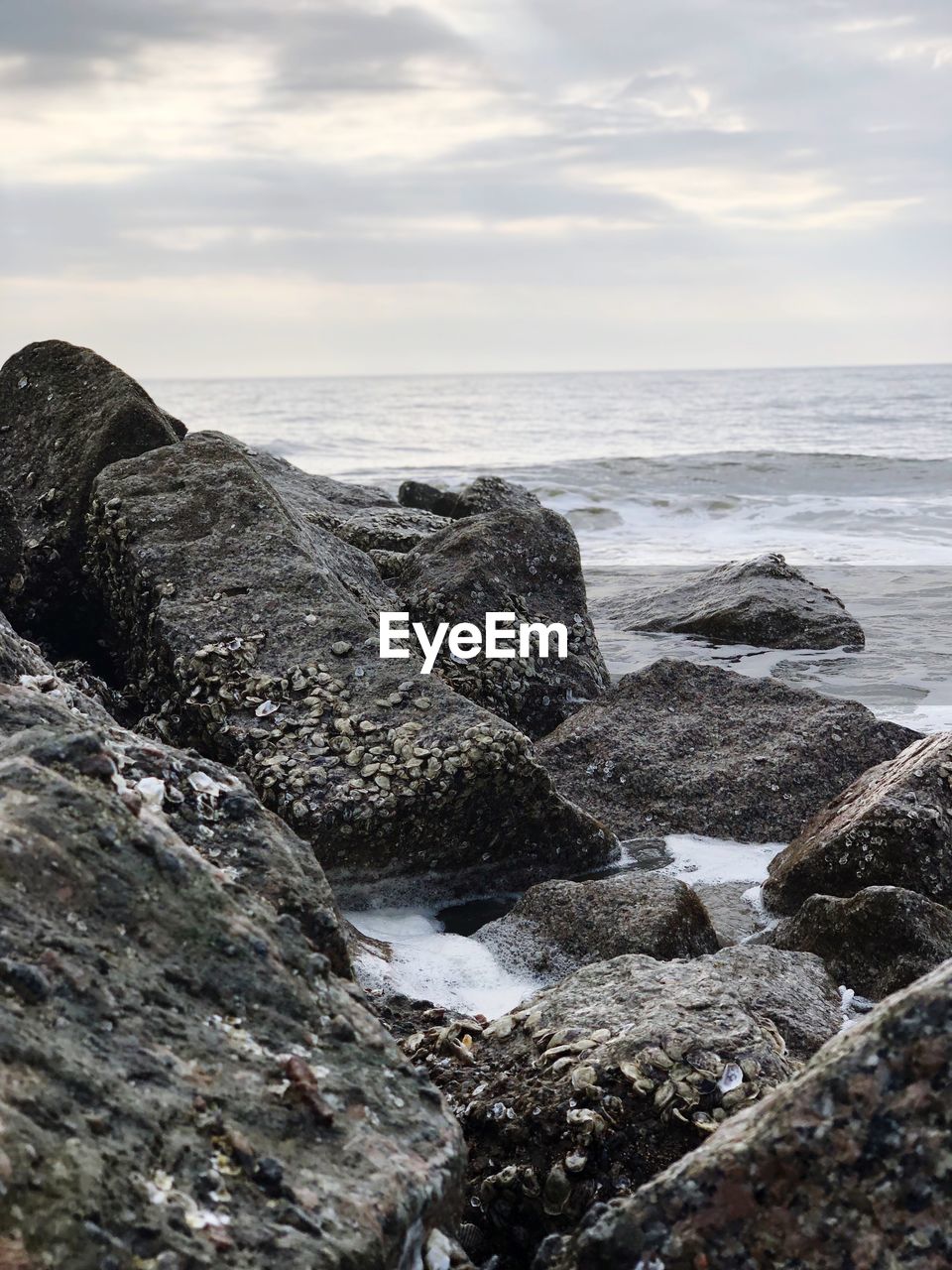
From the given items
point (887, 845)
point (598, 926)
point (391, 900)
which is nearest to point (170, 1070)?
point (598, 926)

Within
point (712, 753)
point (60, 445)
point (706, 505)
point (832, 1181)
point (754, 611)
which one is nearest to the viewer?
point (832, 1181)

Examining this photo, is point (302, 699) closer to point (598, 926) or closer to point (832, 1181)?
point (598, 926)

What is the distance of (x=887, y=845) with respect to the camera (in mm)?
4316

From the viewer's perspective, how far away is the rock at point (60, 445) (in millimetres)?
5633

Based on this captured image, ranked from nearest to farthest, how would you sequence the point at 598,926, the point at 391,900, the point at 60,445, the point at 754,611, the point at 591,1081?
the point at 591,1081 → the point at 598,926 → the point at 391,900 → the point at 60,445 → the point at 754,611

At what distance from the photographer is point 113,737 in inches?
98.7

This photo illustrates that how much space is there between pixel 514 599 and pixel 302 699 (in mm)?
2215

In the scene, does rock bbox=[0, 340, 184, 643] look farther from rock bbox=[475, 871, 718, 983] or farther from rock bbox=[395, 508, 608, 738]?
rock bbox=[475, 871, 718, 983]

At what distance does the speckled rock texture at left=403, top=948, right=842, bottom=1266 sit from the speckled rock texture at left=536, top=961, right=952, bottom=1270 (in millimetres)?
636

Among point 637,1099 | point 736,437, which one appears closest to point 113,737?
point 637,1099

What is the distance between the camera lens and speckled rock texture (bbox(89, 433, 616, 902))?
169 inches

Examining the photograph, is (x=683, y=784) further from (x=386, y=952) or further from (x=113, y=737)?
(x=113, y=737)

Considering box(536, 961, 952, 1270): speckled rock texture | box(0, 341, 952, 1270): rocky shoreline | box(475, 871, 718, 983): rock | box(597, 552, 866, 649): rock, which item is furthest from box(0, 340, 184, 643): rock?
box(597, 552, 866, 649): rock

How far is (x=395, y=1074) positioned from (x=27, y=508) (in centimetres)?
453
